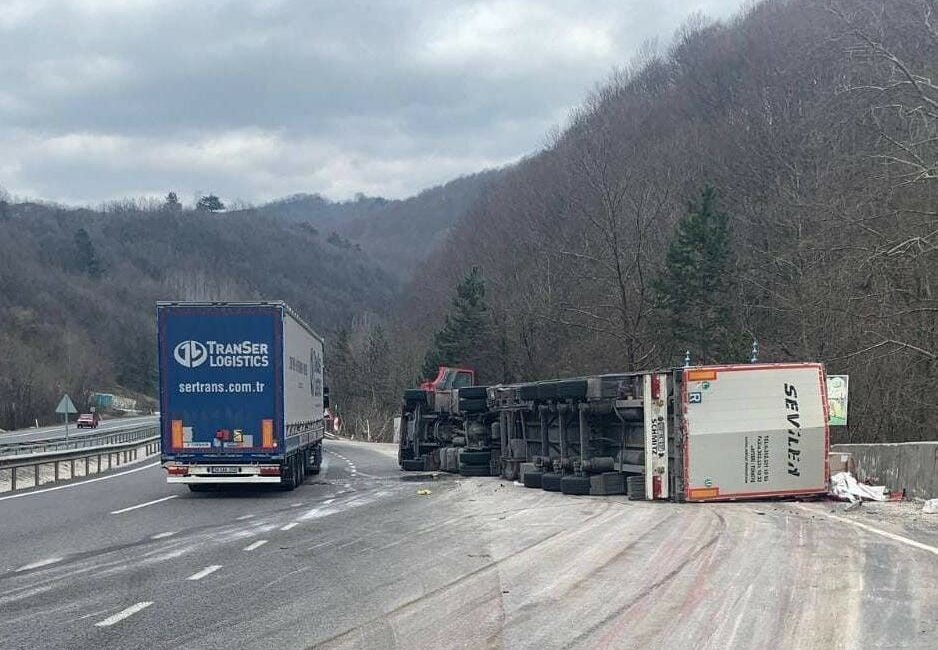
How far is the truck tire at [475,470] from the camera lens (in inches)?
912

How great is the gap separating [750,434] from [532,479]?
528cm

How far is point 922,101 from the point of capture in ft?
72.2

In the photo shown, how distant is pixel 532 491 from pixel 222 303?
6988mm

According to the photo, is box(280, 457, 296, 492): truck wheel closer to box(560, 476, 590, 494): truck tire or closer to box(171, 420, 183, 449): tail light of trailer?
box(171, 420, 183, 449): tail light of trailer

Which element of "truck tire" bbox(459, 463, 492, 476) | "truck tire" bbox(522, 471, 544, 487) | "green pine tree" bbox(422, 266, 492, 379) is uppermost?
"green pine tree" bbox(422, 266, 492, 379)

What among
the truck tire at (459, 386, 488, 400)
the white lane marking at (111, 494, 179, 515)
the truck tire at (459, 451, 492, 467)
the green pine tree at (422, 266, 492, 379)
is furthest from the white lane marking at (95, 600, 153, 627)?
the green pine tree at (422, 266, 492, 379)

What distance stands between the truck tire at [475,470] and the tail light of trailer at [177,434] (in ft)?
23.6

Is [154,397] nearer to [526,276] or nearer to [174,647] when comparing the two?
[526,276]

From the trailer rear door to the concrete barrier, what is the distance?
1046mm

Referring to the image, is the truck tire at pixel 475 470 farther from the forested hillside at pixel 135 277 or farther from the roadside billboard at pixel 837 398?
the forested hillside at pixel 135 277

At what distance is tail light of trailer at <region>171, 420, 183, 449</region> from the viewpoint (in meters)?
18.9

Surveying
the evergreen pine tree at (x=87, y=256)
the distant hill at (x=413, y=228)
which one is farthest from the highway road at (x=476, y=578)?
the evergreen pine tree at (x=87, y=256)

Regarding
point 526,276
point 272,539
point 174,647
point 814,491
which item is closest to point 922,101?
point 814,491

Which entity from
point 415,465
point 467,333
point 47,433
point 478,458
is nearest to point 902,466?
point 478,458
